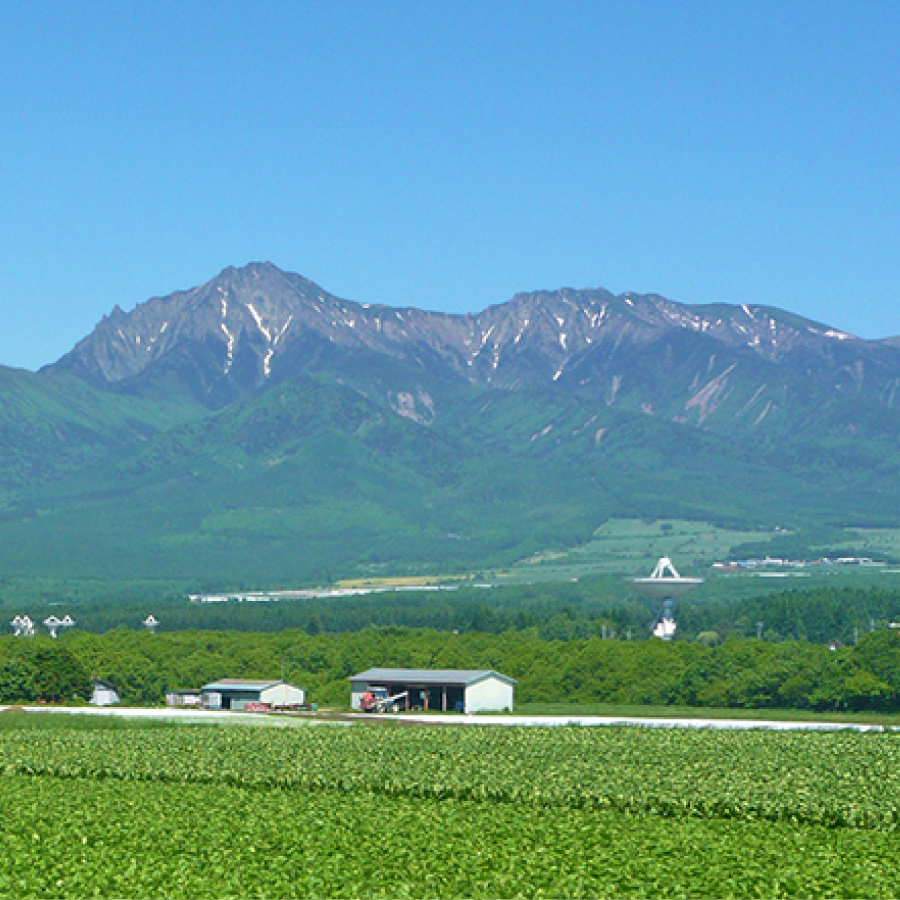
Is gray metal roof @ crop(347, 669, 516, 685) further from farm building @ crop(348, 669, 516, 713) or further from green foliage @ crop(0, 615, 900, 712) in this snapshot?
green foliage @ crop(0, 615, 900, 712)

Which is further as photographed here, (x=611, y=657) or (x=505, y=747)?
(x=611, y=657)

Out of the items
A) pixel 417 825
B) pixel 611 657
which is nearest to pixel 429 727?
pixel 417 825

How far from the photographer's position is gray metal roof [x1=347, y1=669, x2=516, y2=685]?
3561 inches

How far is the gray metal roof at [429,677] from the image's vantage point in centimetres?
9044

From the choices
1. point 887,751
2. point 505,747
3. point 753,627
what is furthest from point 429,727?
point 753,627

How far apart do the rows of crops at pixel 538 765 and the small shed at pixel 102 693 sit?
39.9 m

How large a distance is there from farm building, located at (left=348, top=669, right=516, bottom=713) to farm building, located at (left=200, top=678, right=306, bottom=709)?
441 centimetres

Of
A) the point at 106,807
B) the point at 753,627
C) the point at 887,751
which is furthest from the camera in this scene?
the point at 753,627

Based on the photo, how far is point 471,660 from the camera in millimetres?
112375

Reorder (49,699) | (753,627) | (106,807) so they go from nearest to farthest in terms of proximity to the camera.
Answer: (106,807)
(49,699)
(753,627)

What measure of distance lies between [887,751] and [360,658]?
63.1 metres

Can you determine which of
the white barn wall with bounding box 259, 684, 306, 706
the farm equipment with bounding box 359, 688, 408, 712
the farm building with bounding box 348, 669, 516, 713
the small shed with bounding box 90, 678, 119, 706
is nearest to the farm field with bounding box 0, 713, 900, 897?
the farm equipment with bounding box 359, 688, 408, 712

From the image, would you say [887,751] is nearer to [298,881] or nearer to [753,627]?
[298,881]

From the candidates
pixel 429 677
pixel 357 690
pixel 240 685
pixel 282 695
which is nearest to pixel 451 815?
pixel 429 677
